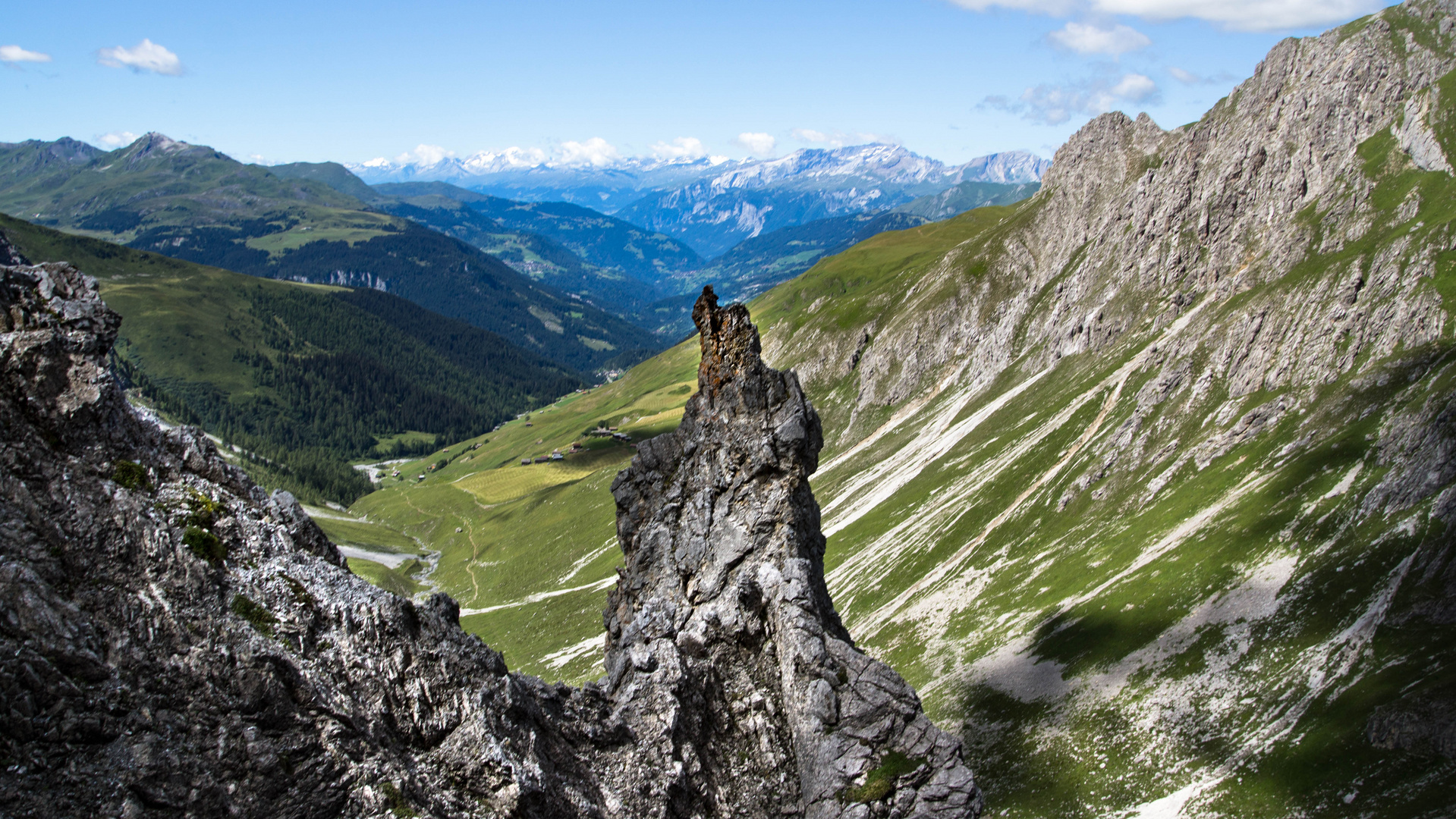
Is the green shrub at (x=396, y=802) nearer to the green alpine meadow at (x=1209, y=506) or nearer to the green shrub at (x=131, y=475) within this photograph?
the green shrub at (x=131, y=475)

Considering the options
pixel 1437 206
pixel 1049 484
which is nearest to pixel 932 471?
pixel 1049 484

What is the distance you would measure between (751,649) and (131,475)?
75.8ft

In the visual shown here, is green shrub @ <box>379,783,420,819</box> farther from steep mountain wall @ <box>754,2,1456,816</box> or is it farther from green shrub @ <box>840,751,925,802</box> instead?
steep mountain wall @ <box>754,2,1456,816</box>

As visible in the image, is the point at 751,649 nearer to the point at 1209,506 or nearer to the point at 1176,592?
the point at 1176,592

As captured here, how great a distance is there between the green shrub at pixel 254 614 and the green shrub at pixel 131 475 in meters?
3.92

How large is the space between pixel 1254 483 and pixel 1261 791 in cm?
4397

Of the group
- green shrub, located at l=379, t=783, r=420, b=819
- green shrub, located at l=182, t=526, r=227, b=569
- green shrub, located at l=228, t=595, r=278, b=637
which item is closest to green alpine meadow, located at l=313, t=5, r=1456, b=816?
green shrub, located at l=379, t=783, r=420, b=819

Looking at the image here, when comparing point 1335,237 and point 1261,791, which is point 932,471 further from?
point 1261,791

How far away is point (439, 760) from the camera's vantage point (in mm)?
22750

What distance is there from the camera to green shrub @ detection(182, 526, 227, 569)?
822 inches

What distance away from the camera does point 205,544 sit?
2116 cm

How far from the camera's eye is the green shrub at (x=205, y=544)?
822 inches

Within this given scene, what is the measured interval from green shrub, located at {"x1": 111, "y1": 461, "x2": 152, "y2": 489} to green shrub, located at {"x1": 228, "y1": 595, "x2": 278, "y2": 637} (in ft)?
12.8

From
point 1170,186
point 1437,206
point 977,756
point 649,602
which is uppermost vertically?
point 1170,186
